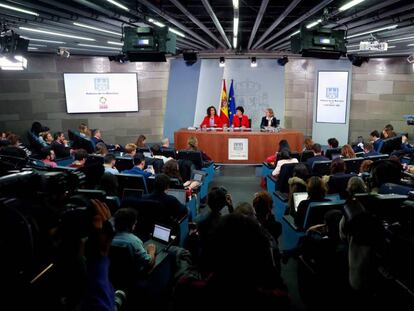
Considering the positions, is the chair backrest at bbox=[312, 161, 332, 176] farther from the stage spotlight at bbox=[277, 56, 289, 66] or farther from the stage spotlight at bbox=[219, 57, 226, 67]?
the stage spotlight at bbox=[277, 56, 289, 66]

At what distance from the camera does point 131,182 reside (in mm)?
4270

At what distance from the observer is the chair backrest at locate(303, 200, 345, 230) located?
3311 mm

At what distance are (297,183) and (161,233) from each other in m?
2.00

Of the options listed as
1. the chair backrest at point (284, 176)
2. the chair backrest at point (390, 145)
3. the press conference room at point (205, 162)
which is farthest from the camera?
the chair backrest at point (390, 145)

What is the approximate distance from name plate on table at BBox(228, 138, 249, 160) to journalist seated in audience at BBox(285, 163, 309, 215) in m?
3.82

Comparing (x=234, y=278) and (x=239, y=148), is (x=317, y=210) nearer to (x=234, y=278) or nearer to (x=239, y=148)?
(x=234, y=278)

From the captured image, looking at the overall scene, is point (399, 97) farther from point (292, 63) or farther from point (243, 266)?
point (243, 266)

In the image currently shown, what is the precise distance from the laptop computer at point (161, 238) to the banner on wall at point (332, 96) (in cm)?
922

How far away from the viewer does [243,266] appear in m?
1.23

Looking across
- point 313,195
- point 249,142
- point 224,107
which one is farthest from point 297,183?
point 224,107

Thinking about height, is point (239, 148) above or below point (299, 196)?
below

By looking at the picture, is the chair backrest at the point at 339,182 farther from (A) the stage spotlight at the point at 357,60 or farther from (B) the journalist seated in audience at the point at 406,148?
(A) the stage spotlight at the point at 357,60

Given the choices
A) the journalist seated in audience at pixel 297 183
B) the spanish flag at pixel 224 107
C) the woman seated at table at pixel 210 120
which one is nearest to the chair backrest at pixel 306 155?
the journalist seated in audience at pixel 297 183

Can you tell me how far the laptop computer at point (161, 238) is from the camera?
10.4ft
